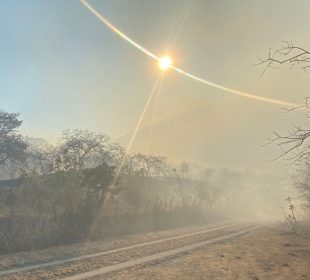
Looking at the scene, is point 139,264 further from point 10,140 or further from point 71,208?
point 10,140

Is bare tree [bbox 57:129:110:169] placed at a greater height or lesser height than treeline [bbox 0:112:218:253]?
greater

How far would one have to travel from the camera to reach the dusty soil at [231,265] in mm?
15297

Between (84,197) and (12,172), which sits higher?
(12,172)

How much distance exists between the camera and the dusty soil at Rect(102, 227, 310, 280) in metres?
15.3

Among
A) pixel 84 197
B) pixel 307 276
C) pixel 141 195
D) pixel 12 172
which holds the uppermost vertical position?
pixel 12 172

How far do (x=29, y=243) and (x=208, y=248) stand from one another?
33.4 ft

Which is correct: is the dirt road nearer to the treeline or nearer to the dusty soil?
the dusty soil

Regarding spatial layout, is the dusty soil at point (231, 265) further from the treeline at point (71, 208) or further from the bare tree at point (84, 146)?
the bare tree at point (84, 146)

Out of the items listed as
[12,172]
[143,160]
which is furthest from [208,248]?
[143,160]

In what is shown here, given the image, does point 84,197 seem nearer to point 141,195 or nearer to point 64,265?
point 141,195

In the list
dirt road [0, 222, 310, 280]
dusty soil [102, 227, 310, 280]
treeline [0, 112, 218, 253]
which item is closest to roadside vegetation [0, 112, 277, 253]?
treeline [0, 112, 218, 253]

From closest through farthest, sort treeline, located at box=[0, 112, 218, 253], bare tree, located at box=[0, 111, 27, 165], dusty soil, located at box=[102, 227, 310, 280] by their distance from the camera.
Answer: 1. dusty soil, located at box=[102, 227, 310, 280]
2. treeline, located at box=[0, 112, 218, 253]
3. bare tree, located at box=[0, 111, 27, 165]

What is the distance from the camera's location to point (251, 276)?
1570 cm

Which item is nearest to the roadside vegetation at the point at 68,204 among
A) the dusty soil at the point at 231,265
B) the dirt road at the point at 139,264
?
the dirt road at the point at 139,264
